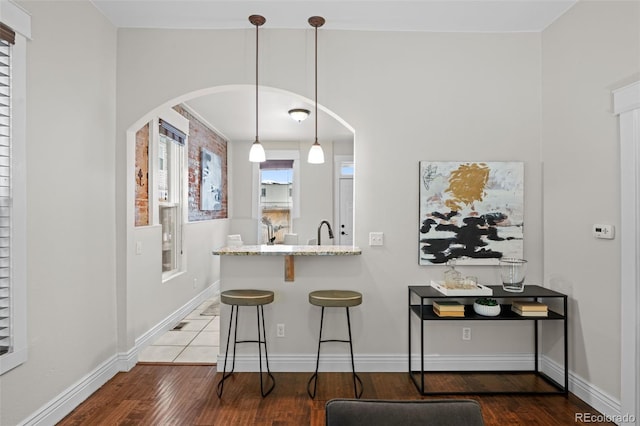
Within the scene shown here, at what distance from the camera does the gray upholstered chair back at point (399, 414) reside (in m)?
1.19

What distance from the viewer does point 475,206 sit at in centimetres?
328

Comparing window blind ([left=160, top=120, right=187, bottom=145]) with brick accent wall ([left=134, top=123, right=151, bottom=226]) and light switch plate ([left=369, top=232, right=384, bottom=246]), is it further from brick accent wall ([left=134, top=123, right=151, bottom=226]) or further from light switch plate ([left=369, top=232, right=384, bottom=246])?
light switch plate ([left=369, top=232, right=384, bottom=246])

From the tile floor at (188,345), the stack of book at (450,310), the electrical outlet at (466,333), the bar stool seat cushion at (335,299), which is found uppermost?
the bar stool seat cushion at (335,299)

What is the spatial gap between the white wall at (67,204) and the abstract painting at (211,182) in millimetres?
2774

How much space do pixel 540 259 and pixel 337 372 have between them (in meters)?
1.95

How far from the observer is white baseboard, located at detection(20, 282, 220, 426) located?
2377mm

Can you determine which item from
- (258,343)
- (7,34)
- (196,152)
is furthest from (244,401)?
(196,152)

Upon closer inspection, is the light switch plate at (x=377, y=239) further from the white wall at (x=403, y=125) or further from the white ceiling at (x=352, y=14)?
the white ceiling at (x=352, y=14)

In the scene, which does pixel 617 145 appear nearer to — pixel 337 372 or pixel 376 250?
pixel 376 250

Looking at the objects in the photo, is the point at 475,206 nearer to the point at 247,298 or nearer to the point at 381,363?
the point at 381,363

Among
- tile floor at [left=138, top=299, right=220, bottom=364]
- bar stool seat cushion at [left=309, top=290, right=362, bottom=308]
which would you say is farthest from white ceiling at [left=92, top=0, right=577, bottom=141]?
tile floor at [left=138, top=299, right=220, bottom=364]

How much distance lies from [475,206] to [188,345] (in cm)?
301

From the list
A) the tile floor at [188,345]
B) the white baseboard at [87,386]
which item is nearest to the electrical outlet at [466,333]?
the tile floor at [188,345]

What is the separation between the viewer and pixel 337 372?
330cm
